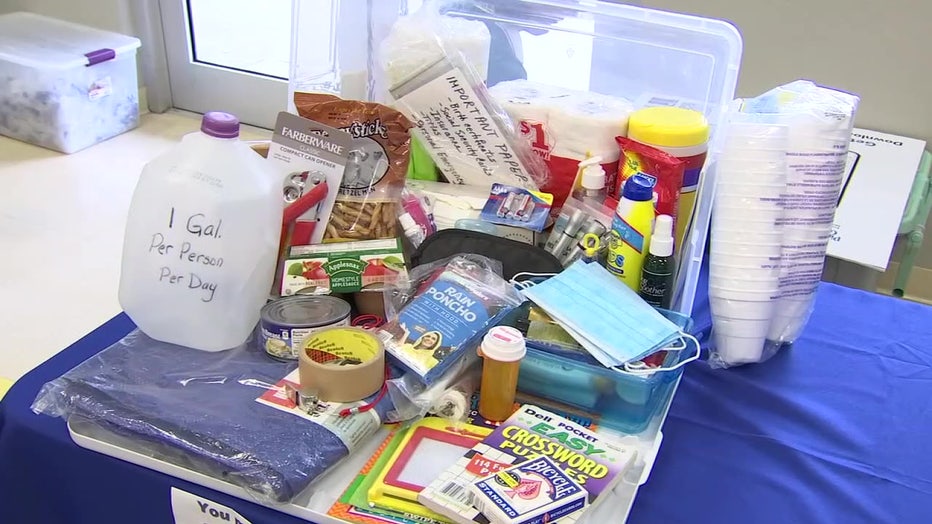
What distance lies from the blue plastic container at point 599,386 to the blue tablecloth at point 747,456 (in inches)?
1.9

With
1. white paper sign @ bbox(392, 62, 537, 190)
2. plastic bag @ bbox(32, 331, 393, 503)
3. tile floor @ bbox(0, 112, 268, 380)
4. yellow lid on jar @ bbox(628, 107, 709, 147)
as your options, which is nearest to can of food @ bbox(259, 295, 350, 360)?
plastic bag @ bbox(32, 331, 393, 503)

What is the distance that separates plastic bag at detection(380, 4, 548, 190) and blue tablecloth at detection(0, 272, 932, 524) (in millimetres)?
364

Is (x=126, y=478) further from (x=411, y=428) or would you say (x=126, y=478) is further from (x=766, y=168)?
(x=766, y=168)

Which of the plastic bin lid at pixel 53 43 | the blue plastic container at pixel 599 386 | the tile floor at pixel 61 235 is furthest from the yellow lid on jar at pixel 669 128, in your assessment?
the plastic bin lid at pixel 53 43

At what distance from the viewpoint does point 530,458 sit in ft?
2.56

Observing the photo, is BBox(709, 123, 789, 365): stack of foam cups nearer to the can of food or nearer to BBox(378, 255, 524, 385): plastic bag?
BBox(378, 255, 524, 385): plastic bag

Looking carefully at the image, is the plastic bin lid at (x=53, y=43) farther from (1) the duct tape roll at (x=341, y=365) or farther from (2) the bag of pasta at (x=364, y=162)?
(1) the duct tape roll at (x=341, y=365)

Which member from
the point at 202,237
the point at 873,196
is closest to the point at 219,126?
the point at 202,237

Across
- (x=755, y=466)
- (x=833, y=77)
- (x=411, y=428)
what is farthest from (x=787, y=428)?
(x=833, y=77)

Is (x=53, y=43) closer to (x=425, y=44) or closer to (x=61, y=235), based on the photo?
(x=61, y=235)

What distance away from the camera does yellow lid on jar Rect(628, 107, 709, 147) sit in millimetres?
1028

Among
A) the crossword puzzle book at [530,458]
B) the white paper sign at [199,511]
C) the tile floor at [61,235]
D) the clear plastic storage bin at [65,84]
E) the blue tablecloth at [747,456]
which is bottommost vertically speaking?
the tile floor at [61,235]

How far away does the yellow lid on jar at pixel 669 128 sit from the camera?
103 cm

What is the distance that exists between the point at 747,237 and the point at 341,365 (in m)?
0.49
